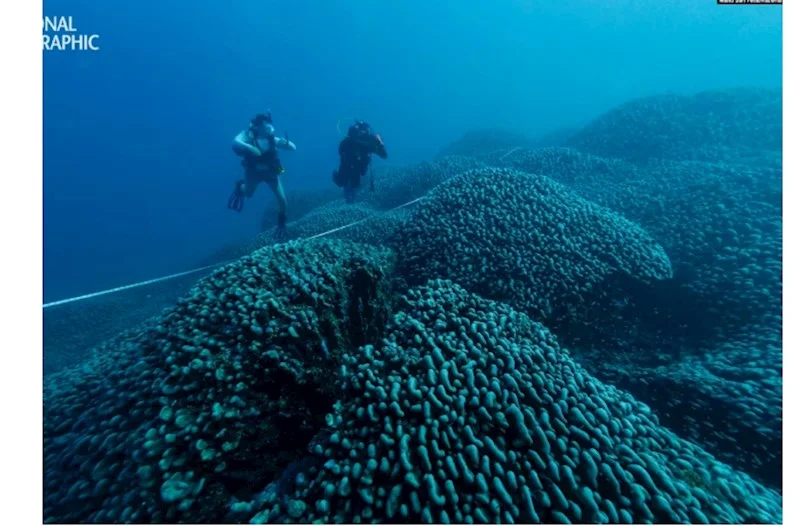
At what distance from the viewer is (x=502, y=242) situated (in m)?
4.88

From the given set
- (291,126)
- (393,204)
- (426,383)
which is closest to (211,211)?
(291,126)

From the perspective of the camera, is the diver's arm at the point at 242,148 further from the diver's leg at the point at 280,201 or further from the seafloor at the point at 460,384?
the seafloor at the point at 460,384

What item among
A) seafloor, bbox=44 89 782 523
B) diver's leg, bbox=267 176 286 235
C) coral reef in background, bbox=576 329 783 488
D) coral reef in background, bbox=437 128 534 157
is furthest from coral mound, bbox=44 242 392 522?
coral reef in background, bbox=437 128 534 157

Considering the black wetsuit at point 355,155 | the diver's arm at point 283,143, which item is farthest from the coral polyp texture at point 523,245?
the diver's arm at point 283,143

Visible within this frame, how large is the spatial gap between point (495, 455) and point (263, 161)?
Answer: 8763 millimetres

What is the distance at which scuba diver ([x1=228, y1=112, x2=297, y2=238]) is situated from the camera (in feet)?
28.8

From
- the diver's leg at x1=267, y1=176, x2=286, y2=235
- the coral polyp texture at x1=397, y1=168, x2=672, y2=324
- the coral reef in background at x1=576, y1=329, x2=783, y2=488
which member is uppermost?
the diver's leg at x1=267, y1=176, x2=286, y2=235

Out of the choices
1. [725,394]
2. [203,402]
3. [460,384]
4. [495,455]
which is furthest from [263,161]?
[725,394]

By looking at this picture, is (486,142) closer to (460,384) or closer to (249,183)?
(249,183)

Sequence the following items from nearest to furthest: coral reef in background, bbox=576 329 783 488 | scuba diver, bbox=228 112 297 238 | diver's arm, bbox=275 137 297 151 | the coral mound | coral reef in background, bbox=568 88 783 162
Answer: the coral mound < coral reef in background, bbox=576 329 783 488 < scuba diver, bbox=228 112 297 238 < diver's arm, bbox=275 137 297 151 < coral reef in background, bbox=568 88 783 162

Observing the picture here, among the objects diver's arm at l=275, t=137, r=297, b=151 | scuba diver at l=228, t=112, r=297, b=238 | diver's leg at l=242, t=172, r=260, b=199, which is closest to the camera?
scuba diver at l=228, t=112, r=297, b=238

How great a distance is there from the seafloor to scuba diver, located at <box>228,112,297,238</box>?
4.76m

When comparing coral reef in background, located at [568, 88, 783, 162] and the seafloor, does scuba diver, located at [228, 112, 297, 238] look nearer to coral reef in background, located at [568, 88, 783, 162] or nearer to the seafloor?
the seafloor

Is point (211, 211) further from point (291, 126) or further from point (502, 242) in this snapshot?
point (502, 242)
